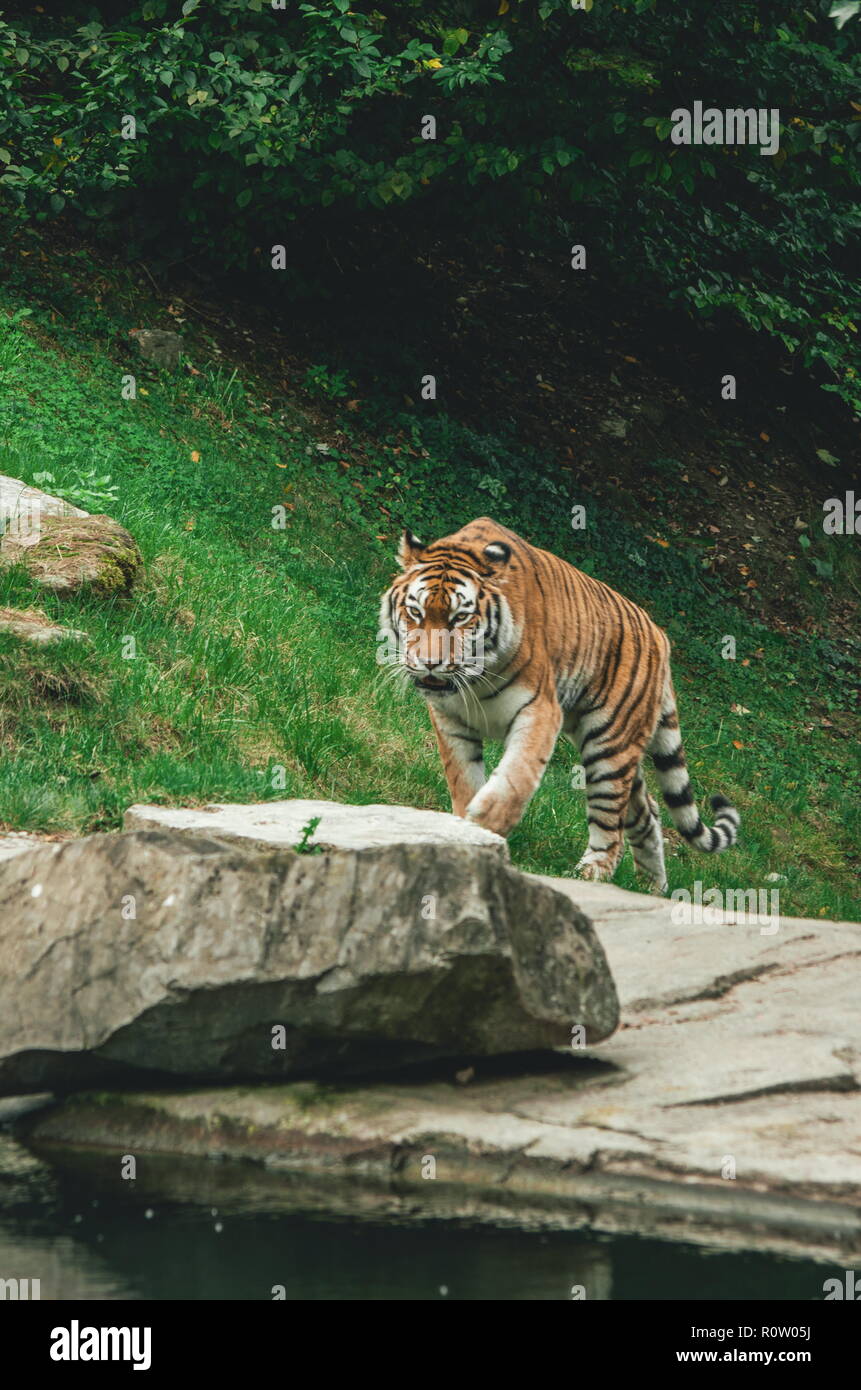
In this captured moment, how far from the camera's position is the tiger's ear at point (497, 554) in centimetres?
774

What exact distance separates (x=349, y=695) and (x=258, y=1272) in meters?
5.70

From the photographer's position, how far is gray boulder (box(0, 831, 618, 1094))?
13.6 ft

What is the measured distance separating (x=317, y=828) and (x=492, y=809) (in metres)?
2.12

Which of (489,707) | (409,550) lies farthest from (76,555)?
(489,707)

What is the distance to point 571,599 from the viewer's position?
8.43 meters

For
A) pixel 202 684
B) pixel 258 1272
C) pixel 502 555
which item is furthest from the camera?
pixel 202 684

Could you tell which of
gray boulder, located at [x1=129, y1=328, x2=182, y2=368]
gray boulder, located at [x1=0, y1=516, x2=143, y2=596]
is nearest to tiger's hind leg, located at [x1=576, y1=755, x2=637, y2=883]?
gray boulder, located at [x1=0, y1=516, x2=143, y2=596]

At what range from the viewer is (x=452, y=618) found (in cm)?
749

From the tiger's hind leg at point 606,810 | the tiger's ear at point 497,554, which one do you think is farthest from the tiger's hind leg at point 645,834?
the tiger's ear at point 497,554

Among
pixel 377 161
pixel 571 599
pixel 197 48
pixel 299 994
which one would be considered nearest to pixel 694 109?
pixel 377 161

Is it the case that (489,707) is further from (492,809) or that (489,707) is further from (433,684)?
(492,809)

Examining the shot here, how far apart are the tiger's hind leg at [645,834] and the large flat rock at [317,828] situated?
9.21 feet

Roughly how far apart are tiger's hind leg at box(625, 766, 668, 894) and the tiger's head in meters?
1.53
